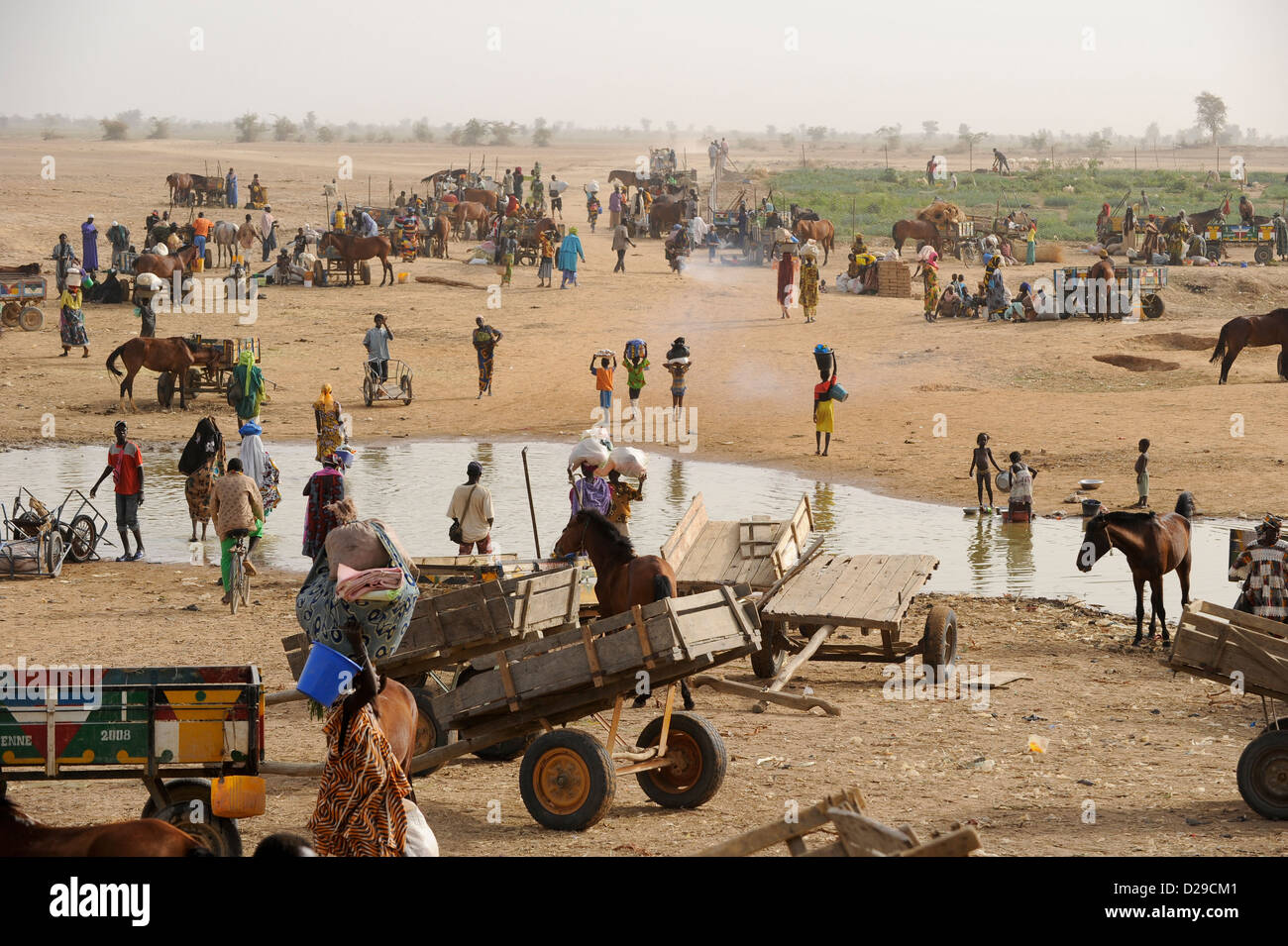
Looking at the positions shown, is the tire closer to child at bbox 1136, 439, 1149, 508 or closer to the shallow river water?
the shallow river water

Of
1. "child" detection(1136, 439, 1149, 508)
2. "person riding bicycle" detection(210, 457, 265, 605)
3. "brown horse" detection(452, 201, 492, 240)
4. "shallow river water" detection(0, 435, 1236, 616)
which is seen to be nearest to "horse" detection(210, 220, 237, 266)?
"brown horse" detection(452, 201, 492, 240)

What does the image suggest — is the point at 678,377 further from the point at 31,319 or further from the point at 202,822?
the point at 202,822

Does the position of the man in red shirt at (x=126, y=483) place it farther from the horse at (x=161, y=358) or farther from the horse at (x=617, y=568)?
the horse at (x=161, y=358)

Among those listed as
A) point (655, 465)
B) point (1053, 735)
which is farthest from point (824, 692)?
point (655, 465)

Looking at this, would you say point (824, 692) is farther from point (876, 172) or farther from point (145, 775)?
point (876, 172)

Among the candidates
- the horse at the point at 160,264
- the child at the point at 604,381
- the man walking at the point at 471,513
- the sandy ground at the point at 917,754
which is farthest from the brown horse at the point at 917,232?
the man walking at the point at 471,513

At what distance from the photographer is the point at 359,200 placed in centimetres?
6003

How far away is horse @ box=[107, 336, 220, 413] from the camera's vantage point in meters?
25.2

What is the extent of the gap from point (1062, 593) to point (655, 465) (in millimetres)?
8373

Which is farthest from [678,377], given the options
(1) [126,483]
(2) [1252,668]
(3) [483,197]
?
(3) [483,197]

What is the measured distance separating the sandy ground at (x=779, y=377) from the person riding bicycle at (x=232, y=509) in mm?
9652

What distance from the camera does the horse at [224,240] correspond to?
4031 cm

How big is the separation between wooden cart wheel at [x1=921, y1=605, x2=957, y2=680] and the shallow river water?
136 inches
